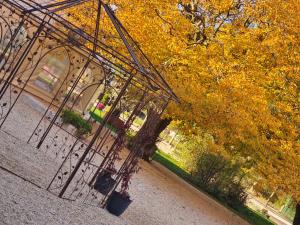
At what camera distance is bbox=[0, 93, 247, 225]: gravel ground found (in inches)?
286

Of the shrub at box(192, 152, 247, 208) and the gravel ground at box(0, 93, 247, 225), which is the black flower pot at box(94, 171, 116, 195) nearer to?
the gravel ground at box(0, 93, 247, 225)

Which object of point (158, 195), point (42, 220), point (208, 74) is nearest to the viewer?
point (42, 220)

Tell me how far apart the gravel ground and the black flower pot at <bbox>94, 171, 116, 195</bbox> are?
2.37 ft

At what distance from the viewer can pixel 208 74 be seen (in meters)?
17.9

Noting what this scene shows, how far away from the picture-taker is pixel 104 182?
35.9 ft

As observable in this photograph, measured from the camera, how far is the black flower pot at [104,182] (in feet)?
35.2

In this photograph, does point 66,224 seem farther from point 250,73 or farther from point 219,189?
point 219,189

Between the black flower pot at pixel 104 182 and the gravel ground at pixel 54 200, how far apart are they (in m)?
0.72

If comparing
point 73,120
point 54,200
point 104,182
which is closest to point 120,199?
point 104,182

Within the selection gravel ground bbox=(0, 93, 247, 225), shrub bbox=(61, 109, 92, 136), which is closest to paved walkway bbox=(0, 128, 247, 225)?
gravel ground bbox=(0, 93, 247, 225)

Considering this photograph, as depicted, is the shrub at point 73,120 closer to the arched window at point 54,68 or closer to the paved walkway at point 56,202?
the paved walkway at point 56,202

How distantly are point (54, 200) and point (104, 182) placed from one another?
254 centimetres

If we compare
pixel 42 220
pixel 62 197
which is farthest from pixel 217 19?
pixel 42 220

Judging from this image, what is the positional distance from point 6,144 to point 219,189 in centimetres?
1776
